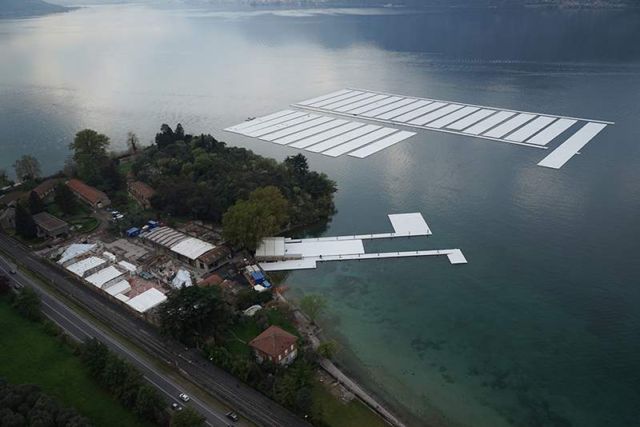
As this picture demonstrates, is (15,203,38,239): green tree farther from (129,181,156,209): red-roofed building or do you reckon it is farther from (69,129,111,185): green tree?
(69,129,111,185): green tree

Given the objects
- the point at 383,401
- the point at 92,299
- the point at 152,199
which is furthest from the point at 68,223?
the point at 383,401

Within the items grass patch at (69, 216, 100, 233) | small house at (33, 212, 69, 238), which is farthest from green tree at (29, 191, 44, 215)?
grass patch at (69, 216, 100, 233)

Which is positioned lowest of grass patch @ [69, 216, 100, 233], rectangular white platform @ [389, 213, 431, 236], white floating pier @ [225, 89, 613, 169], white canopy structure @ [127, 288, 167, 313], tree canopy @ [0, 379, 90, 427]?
grass patch @ [69, 216, 100, 233]

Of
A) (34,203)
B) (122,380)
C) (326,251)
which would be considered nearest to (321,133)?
(326,251)

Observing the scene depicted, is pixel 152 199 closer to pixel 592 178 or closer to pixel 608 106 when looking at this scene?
pixel 592 178

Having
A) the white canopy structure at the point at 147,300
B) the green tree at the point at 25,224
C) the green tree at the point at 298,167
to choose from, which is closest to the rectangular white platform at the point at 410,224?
the green tree at the point at 298,167

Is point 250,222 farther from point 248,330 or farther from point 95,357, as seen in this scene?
point 95,357

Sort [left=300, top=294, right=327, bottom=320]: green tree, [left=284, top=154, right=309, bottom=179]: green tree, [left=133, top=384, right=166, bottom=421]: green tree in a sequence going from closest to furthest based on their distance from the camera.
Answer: [left=133, top=384, right=166, bottom=421]: green tree < [left=300, top=294, right=327, bottom=320]: green tree < [left=284, top=154, right=309, bottom=179]: green tree

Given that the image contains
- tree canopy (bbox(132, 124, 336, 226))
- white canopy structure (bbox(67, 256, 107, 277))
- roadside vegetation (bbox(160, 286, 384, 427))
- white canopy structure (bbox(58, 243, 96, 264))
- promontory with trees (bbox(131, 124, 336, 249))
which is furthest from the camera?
tree canopy (bbox(132, 124, 336, 226))

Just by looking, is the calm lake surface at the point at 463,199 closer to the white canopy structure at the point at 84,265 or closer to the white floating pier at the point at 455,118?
the white floating pier at the point at 455,118
